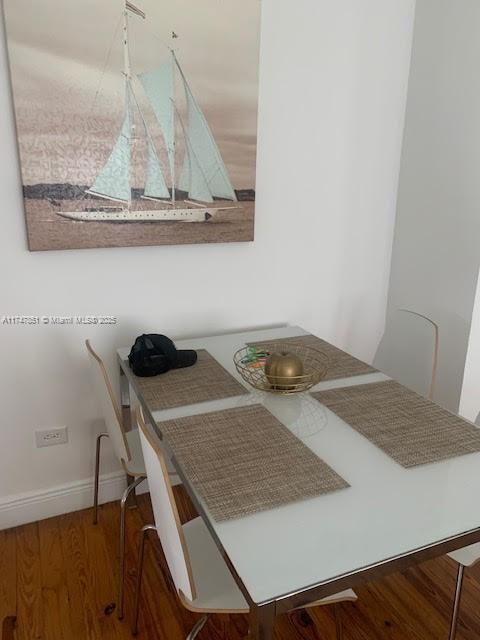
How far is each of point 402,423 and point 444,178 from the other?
4.04 feet

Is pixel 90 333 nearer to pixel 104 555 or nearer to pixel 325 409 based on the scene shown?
pixel 104 555

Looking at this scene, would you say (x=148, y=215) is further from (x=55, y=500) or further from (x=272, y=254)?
(x=55, y=500)

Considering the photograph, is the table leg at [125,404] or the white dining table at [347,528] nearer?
the white dining table at [347,528]

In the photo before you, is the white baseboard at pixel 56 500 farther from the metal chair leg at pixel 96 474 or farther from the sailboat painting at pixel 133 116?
the sailboat painting at pixel 133 116

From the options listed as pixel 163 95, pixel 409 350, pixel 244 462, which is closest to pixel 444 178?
pixel 409 350

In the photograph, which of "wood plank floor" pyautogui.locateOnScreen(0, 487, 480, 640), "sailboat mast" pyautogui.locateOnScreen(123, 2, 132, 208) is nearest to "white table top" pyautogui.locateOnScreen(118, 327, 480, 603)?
"wood plank floor" pyautogui.locateOnScreen(0, 487, 480, 640)

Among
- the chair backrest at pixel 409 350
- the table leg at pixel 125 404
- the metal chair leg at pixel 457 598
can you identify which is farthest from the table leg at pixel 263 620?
the chair backrest at pixel 409 350

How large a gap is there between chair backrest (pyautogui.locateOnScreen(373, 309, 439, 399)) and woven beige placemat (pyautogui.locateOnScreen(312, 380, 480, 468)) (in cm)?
71

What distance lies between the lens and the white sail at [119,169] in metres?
1.81

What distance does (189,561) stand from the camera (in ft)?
3.72

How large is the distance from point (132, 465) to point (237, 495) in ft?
2.36

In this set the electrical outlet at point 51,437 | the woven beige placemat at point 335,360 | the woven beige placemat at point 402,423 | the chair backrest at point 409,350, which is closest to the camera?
the woven beige placemat at point 402,423

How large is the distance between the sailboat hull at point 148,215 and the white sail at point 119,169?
0.22ft

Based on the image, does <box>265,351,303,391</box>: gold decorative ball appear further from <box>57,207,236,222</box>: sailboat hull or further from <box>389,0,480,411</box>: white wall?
<box>389,0,480,411</box>: white wall
